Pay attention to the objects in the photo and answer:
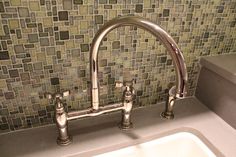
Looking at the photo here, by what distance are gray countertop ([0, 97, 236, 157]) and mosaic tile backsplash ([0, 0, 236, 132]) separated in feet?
Answer: 0.13

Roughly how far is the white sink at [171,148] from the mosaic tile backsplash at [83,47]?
0.16 metres

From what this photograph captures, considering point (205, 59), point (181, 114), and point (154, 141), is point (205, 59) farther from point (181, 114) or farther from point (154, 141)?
point (154, 141)

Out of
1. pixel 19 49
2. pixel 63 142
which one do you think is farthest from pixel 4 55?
pixel 63 142

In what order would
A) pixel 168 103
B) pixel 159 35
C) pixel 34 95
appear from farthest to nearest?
pixel 168 103
pixel 34 95
pixel 159 35

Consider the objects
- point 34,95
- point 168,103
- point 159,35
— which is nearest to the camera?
point 159,35

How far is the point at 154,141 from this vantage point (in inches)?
25.7

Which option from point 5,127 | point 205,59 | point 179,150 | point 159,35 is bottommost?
point 179,150

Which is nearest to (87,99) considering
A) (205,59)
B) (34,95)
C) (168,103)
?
(34,95)

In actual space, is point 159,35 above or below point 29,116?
above

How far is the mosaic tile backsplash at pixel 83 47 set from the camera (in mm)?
525

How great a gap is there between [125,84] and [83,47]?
158 millimetres

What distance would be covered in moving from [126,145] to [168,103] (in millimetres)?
202

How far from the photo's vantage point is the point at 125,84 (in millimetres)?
608

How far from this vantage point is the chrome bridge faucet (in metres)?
0.44
